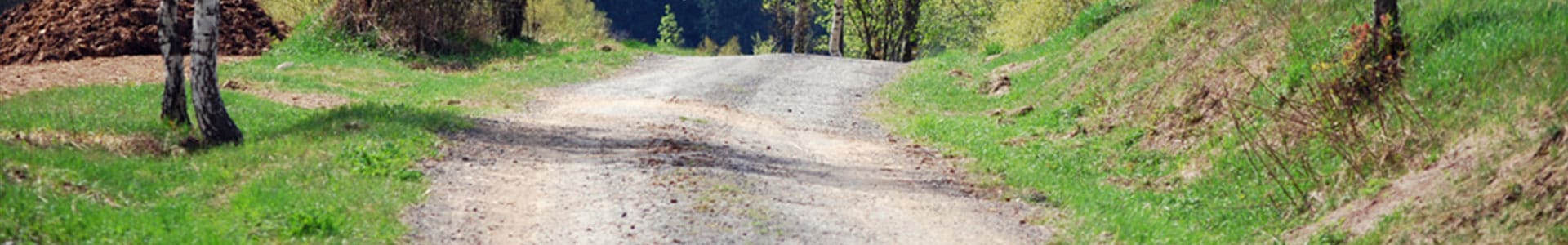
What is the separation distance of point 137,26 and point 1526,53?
2239 cm

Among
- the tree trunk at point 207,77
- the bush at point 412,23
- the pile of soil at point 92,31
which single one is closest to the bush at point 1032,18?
the bush at point 412,23

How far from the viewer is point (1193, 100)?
599 inches

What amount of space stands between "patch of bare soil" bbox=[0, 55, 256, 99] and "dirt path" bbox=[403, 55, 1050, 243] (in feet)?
19.8

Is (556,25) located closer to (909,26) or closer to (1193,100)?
(909,26)

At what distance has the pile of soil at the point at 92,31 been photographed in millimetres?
23172

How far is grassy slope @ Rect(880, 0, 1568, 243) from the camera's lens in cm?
1043

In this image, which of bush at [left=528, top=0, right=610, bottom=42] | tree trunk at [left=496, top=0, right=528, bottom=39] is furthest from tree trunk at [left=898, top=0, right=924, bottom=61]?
tree trunk at [left=496, top=0, right=528, bottom=39]

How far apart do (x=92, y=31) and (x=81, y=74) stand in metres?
3.98

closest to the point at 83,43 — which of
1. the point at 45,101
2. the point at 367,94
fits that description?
the point at 367,94

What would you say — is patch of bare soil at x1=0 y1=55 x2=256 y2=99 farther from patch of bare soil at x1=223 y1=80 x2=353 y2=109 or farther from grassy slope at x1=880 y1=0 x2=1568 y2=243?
grassy slope at x1=880 y1=0 x2=1568 y2=243

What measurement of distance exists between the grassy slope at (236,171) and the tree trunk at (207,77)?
31cm

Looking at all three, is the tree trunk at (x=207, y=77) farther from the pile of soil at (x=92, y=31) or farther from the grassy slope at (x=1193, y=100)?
the pile of soil at (x=92, y=31)

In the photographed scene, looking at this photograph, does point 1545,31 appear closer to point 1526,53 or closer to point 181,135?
point 1526,53

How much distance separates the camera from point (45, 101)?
15.4 meters
